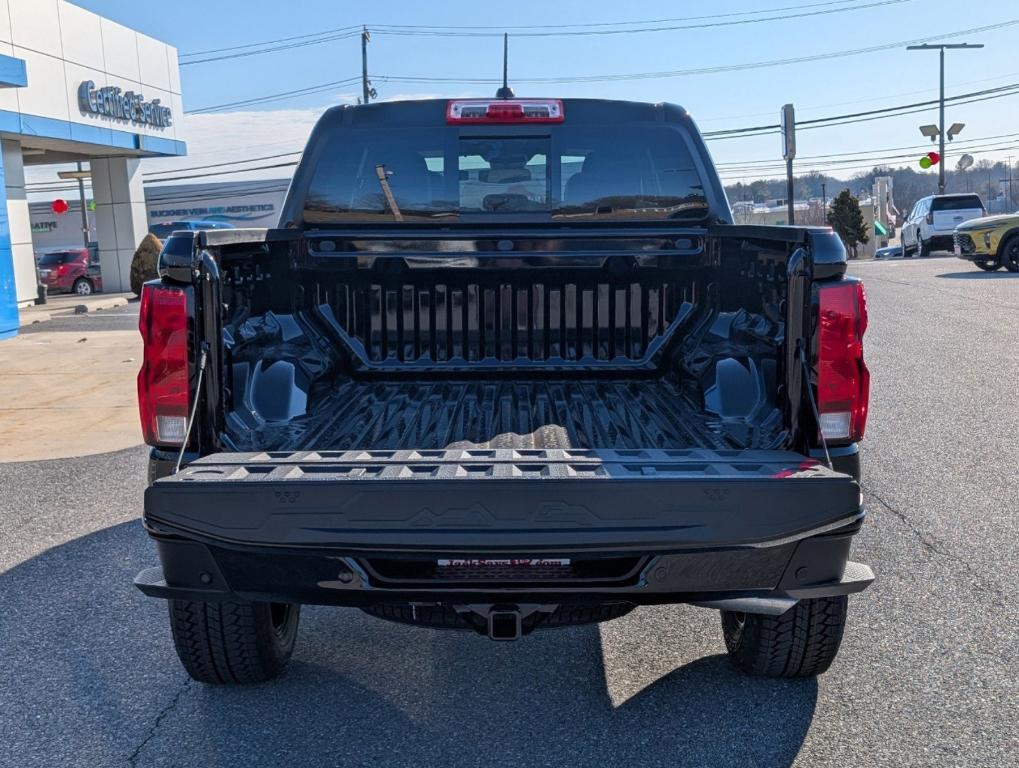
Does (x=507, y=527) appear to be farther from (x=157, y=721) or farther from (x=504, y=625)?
(x=157, y=721)

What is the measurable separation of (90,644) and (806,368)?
2.94 metres

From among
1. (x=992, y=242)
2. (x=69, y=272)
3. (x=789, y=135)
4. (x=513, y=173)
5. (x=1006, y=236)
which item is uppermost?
(x=789, y=135)

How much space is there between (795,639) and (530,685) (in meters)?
0.94

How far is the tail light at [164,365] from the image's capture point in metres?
3.35

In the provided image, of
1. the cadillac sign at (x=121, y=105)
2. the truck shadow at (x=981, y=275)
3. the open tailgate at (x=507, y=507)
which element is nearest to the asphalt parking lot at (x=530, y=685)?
the open tailgate at (x=507, y=507)

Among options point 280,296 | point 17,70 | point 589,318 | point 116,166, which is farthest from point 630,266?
point 116,166

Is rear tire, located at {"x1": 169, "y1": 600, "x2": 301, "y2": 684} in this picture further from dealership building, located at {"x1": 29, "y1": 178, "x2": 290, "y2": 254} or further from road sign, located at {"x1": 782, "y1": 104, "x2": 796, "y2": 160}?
dealership building, located at {"x1": 29, "y1": 178, "x2": 290, "y2": 254}

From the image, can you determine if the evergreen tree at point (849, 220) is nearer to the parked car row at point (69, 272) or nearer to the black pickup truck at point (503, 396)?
the parked car row at point (69, 272)

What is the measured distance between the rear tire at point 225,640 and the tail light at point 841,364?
1942mm

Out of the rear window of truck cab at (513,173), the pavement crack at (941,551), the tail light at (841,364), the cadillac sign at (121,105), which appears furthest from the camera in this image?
the cadillac sign at (121,105)

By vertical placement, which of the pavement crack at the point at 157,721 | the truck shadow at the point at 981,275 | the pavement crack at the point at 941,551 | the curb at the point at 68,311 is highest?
the truck shadow at the point at 981,275

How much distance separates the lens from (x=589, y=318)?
4.86m

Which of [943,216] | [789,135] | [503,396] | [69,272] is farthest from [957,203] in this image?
[503,396]

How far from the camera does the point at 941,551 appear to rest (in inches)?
209
